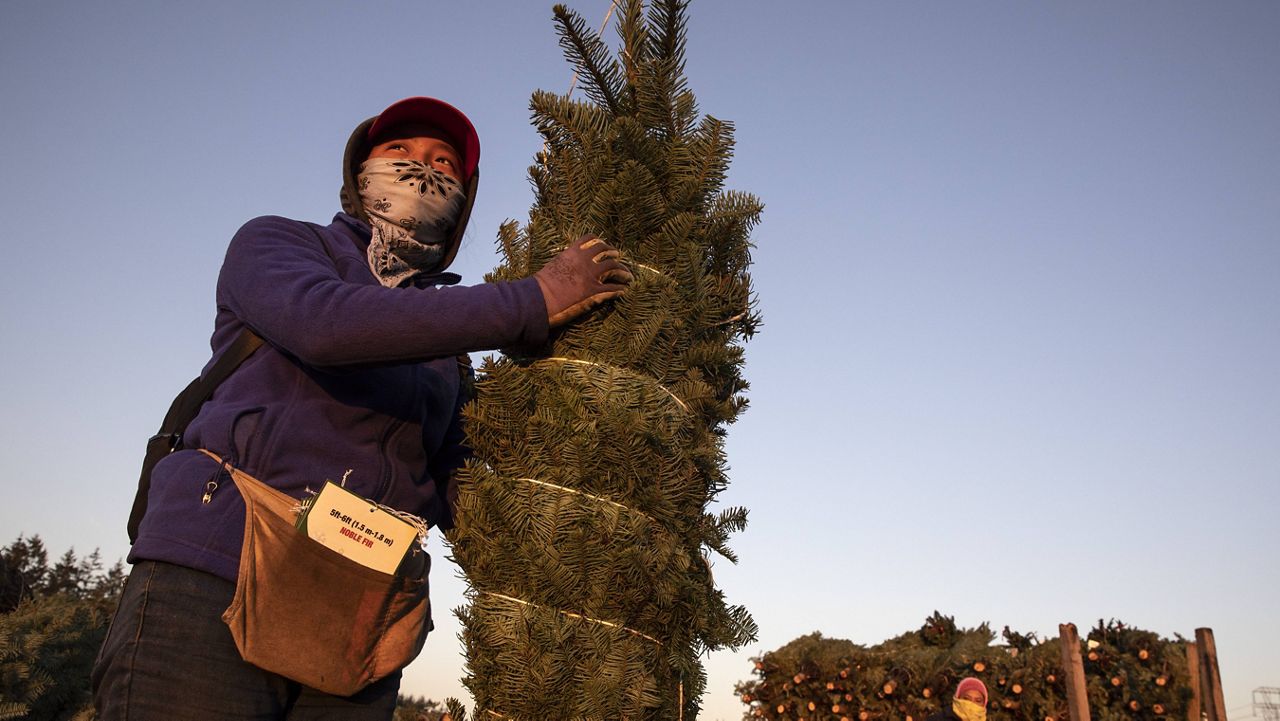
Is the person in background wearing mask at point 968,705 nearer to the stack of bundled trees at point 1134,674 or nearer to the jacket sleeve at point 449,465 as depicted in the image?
the stack of bundled trees at point 1134,674

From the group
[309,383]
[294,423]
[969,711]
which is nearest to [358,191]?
[309,383]

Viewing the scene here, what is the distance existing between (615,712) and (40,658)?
257 inches

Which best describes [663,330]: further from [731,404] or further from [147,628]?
[147,628]

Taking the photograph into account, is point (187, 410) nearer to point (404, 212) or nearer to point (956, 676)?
point (404, 212)

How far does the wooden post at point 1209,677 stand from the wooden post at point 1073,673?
3.58 feet

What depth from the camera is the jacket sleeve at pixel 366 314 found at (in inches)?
77.2

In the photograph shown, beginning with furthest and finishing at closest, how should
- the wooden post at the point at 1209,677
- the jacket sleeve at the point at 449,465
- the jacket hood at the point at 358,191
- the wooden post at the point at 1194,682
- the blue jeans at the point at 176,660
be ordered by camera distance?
1. the wooden post at the point at 1194,682
2. the wooden post at the point at 1209,677
3. the jacket hood at the point at 358,191
4. the jacket sleeve at the point at 449,465
5. the blue jeans at the point at 176,660

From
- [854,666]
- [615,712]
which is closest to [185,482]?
[615,712]

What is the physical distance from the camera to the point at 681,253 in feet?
7.60

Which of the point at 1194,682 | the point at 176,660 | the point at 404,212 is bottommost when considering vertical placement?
the point at 176,660

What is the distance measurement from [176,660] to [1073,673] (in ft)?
31.3

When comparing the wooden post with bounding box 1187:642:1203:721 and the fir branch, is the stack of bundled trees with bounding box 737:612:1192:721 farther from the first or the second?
the fir branch

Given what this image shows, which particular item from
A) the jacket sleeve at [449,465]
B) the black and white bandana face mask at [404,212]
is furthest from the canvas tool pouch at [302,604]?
the black and white bandana face mask at [404,212]

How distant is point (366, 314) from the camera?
1.96 metres
